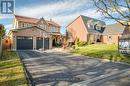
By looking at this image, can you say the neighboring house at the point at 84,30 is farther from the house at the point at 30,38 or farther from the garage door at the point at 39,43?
the garage door at the point at 39,43

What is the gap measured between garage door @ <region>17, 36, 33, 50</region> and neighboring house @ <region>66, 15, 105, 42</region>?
14.6 m

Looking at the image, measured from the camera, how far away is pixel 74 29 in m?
46.4

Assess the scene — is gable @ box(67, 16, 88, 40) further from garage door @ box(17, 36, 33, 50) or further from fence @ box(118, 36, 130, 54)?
fence @ box(118, 36, 130, 54)

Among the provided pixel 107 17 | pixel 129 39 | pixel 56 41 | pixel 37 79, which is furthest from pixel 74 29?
pixel 37 79

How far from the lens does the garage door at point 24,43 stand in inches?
1266

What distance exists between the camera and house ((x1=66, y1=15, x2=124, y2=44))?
140 ft

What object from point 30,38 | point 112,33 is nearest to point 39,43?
point 30,38

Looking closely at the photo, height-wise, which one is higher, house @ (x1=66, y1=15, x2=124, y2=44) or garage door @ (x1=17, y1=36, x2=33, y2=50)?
house @ (x1=66, y1=15, x2=124, y2=44)

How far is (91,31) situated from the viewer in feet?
144

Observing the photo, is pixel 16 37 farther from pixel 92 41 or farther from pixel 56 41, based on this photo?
pixel 92 41

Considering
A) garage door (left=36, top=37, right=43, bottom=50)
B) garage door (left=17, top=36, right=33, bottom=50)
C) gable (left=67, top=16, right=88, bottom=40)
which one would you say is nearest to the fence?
garage door (left=36, top=37, right=43, bottom=50)

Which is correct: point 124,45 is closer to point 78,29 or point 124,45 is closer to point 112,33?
point 112,33

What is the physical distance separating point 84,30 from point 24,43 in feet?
54.4

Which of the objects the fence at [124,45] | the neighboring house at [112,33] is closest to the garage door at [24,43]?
the fence at [124,45]
